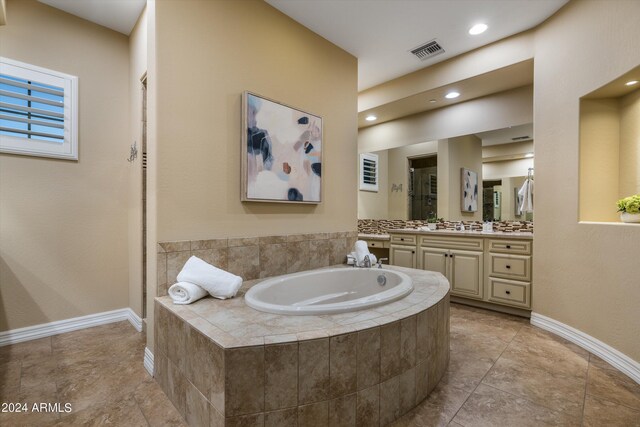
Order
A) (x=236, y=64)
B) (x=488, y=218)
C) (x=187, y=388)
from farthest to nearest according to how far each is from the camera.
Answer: (x=488, y=218)
(x=236, y=64)
(x=187, y=388)

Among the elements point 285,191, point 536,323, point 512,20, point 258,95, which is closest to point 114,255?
point 285,191

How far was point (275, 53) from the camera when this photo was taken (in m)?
2.41

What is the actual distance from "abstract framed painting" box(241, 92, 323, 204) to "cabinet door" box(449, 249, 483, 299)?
68.5 inches

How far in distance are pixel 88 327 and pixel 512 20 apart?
4530 mm

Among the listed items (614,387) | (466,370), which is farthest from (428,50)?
(614,387)

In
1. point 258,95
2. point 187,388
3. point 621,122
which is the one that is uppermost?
point 258,95

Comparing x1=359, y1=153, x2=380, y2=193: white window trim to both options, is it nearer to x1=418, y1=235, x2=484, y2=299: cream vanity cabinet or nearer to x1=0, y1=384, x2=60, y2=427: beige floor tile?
x1=418, y1=235, x2=484, y2=299: cream vanity cabinet

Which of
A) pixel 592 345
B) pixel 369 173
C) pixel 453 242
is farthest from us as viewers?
pixel 369 173

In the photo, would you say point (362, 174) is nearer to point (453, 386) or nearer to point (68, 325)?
point (453, 386)

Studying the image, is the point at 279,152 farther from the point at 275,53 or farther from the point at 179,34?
the point at 179,34

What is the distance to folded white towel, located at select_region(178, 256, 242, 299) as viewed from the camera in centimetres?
174

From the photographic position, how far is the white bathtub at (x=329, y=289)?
1.59m

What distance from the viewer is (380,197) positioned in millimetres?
4371

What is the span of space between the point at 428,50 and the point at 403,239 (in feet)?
6.96
